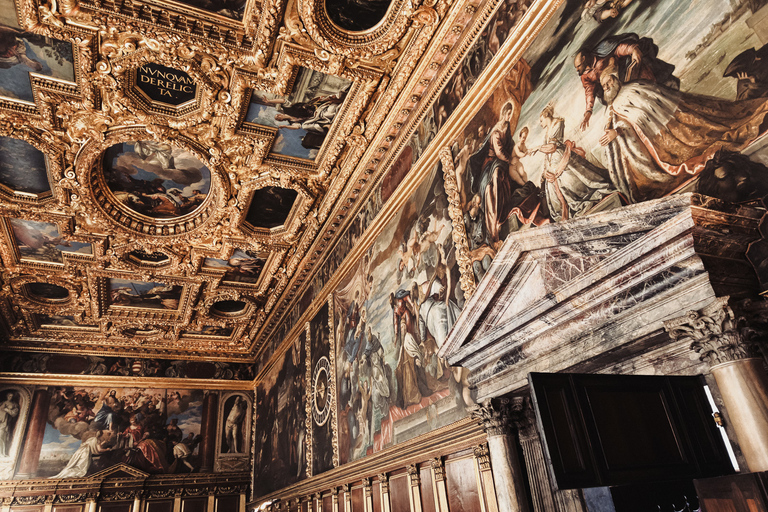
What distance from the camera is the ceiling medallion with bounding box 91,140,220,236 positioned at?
1041 centimetres

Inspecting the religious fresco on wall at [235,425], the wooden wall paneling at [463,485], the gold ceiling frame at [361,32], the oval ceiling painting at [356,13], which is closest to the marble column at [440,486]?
the wooden wall paneling at [463,485]

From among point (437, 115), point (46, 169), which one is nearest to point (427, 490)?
point (437, 115)

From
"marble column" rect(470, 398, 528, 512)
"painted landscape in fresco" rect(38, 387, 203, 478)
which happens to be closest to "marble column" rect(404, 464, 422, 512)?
"marble column" rect(470, 398, 528, 512)

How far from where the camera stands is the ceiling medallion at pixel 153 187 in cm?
1041

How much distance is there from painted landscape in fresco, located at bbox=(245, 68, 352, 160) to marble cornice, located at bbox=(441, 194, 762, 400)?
5381 mm

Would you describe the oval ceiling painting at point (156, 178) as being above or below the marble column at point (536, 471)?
above

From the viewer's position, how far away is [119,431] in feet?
60.6

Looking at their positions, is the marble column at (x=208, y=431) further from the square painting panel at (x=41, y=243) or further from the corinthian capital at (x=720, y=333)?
the corinthian capital at (x=720, y=333)

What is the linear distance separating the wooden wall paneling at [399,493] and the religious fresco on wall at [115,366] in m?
14.5

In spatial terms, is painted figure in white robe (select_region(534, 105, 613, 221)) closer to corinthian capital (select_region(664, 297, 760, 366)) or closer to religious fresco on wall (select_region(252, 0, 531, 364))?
corinthian capital (select_region(664, 297, 760, 366))

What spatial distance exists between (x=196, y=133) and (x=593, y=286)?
8428 mm

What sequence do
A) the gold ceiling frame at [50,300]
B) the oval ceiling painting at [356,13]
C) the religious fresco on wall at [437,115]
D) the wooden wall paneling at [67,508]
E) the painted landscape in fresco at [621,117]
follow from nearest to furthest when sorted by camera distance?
the painted landscape in fresco at [621,117], the religious fresco on wall at [437,115], the oval ceiling painting at [356,13], the gold ceiling frame at [50,300], the wooden wall paneling at [67,508]

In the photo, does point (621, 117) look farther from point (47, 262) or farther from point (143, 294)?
point (143, 294)

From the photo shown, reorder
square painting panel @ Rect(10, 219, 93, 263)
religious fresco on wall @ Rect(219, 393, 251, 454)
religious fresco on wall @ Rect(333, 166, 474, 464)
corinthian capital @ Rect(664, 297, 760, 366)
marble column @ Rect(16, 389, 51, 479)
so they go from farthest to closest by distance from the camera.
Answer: religious fresco on wall @ Rect(219, 393, 251, 454) → marble column @ Rect(16, 389, 51, 479) → square painting panel @ Rect(10, 219, 93, 263) → religious fresco on wall @ Rect(333, 166, 474, 464) → corinthian capital @ Rect(664, 297, 760, 366)
